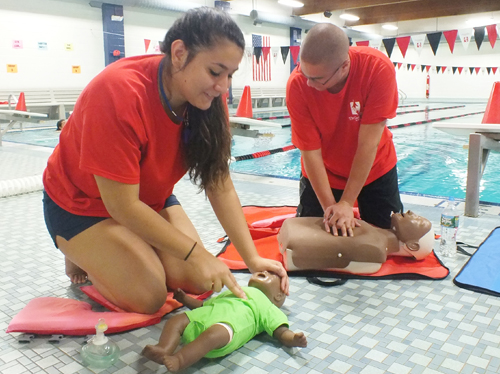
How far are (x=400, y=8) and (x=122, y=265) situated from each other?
55.6 feet

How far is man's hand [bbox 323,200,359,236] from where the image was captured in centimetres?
221

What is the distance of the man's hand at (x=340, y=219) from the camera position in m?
2.21

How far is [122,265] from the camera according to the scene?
1.72m

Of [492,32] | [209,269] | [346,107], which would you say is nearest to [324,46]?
[346,107]

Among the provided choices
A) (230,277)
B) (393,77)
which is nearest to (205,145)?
(230,277)

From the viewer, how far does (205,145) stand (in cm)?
164

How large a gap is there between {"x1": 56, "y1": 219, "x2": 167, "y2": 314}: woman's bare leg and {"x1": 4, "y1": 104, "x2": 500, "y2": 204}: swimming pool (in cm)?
306

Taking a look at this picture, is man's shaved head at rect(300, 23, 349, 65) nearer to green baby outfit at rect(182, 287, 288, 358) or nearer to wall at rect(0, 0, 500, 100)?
green baby outfit at rect(182, 287, 288, 358)

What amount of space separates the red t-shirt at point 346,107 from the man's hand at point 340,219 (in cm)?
35

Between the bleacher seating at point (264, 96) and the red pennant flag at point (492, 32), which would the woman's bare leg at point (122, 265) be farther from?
the bleacher seating at point (264, 96)

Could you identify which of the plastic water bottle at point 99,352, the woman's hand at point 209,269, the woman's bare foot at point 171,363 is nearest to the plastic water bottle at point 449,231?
the woman's hand at point 209,269

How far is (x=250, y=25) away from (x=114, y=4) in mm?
5396

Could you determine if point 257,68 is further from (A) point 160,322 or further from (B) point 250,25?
(A) point 160,322

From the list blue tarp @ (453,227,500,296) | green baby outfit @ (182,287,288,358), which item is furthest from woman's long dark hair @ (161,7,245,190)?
blue tarp @ (453,227,500,296)
